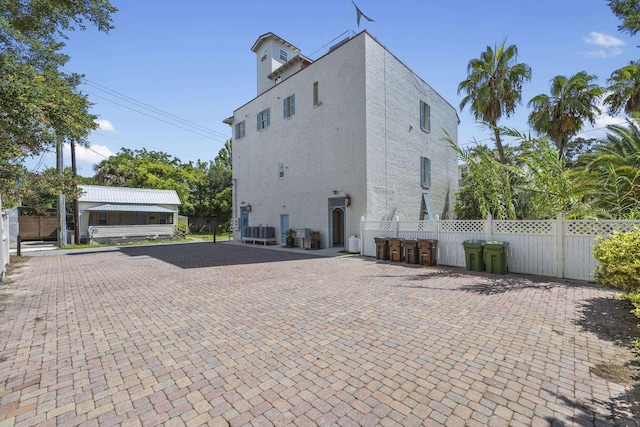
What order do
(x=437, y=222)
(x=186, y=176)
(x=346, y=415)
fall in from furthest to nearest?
1. (x=186, y=176)
2. (x=437, y=222)
3. (x=346, y=415)

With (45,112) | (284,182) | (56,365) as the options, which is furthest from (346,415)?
(284,182)

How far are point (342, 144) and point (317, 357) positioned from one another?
1310cm

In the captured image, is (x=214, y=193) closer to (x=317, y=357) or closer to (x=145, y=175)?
(x=145, y=175)

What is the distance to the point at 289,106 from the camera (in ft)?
61.9

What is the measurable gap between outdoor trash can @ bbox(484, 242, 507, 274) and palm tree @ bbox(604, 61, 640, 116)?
45.2 feet

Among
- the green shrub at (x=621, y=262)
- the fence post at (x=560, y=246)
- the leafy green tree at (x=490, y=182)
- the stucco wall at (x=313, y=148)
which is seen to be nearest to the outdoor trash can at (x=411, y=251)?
the leafy green tree at (x=490, y=182)

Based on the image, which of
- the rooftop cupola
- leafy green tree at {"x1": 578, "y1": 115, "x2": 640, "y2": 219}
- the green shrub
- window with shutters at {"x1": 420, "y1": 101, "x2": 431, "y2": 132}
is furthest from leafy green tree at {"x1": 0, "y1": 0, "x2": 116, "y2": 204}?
window with shutters at {"x1": 420, "y1": 101, "x2": 431, "y2": 132}

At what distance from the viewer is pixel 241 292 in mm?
6848

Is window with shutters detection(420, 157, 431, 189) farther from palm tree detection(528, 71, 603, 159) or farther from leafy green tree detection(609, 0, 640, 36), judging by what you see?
leafy green tree detection(609, 0, 640, 36)

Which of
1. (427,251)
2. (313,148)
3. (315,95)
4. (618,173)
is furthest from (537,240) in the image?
(315,95)

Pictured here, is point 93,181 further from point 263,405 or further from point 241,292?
point 263,405

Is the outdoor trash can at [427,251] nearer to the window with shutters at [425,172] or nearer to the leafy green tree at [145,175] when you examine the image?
the window with shutters at [425,172]

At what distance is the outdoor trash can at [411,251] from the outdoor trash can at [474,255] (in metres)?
1.80

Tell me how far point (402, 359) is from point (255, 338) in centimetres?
205
